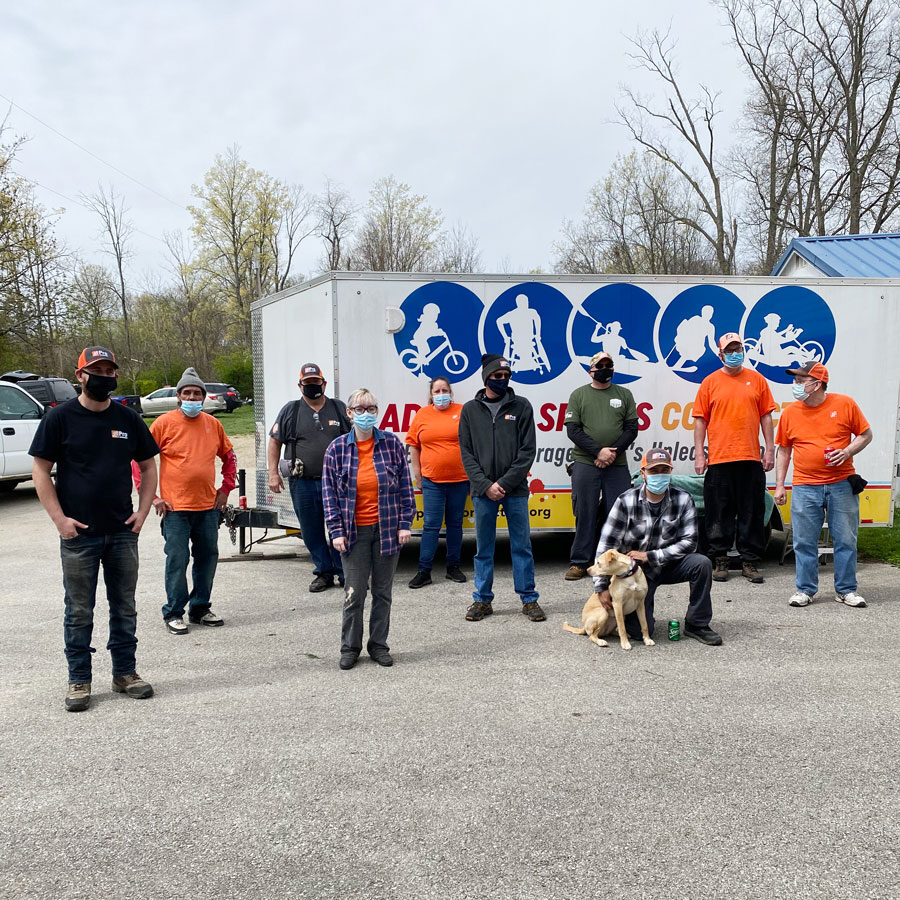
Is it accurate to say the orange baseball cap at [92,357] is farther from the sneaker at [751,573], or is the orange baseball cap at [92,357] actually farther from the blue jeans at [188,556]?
the sneaker at [751,573]

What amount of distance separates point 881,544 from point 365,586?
6.91m

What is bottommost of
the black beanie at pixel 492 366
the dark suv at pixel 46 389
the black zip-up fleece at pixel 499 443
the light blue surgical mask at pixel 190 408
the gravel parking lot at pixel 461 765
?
the gravel parking lot at pixel 461 765

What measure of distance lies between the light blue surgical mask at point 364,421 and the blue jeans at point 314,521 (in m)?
1.90

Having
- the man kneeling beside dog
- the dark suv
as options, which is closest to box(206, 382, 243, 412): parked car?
the dark suv

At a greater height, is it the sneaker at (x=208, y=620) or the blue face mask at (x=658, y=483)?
the blue face mask at (x=658, y=483)

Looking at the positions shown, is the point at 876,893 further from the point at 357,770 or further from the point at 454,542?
the point at 454,542

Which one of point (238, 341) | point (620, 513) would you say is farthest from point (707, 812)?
point (238, 341)

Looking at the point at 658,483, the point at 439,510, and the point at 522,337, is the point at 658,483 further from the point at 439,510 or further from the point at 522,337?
the point at 522,337

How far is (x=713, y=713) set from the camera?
4.16m

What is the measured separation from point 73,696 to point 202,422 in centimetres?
236

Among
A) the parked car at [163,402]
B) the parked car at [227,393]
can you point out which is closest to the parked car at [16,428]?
the parked car at [163,402]

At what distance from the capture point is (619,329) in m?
7.58

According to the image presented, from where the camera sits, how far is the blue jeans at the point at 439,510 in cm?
704

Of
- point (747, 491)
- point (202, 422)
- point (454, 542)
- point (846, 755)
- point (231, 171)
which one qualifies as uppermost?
point (231, 171)
